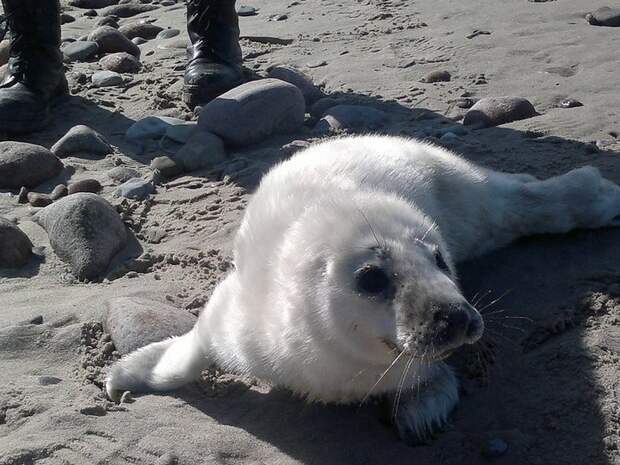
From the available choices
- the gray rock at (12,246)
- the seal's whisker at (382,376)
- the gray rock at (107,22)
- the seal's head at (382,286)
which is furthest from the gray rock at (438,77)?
the gray rock at (107,22)

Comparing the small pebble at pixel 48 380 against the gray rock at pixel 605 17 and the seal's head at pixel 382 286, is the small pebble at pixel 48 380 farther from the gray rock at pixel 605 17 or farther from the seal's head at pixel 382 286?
the gray rock at pixel 605 17

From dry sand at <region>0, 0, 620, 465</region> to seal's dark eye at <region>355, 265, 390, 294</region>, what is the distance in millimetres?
502

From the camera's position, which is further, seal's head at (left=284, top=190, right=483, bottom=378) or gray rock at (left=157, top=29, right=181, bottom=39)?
gray rock at (left=157, top=29, right=181, bottom=39)

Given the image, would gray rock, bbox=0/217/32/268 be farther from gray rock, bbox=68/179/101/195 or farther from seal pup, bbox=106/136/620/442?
seal pup, bbox=106/136/620/442

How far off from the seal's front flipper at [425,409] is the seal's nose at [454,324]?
1.33ft

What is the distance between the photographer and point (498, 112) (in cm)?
484

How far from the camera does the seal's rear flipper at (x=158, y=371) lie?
304cm

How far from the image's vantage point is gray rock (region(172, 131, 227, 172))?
4.90 metres

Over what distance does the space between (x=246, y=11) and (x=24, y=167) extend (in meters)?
4.06

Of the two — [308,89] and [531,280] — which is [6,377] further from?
[308,89]

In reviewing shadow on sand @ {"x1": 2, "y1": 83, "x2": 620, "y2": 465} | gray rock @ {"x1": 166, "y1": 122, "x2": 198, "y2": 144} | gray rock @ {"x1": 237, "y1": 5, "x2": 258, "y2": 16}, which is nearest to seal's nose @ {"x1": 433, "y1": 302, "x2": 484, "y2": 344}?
shadow on sand @ {"x1": 2, "y1": 83, "x2": 620, "y2": 465}

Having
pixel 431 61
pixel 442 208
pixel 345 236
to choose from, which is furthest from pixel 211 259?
pixel 431 61

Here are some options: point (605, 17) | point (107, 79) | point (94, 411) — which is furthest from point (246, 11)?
point (94, 411)

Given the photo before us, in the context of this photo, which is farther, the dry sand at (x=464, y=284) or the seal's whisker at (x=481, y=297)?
the seal's whisker at (x=481, y=297)
